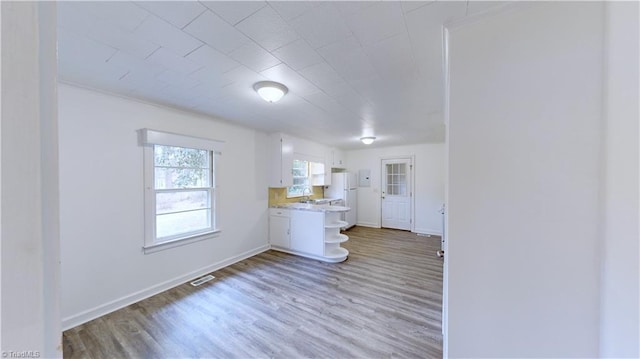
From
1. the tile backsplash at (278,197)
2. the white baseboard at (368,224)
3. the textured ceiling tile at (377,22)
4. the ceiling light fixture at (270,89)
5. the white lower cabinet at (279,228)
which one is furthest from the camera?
the white baseboard at (368,224)

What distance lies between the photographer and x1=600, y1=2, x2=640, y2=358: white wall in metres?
0.94

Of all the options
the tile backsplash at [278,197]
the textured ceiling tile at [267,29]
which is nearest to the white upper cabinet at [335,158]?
the tile backsplash at [278,197]

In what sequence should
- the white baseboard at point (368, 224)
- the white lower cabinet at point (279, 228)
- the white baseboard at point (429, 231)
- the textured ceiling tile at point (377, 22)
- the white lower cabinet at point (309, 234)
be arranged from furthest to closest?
the white baseboard at point (368, 224) < the white baseboard at point (429, 231) < the white lower cabinet at point (279, 228) < the white lower cabinet at point (309, 234) < the textured ceiling tile at point (377, 22)

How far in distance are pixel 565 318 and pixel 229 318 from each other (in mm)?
2463

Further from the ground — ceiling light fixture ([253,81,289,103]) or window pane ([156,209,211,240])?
ceiling light fixture ([253,81,289,103])

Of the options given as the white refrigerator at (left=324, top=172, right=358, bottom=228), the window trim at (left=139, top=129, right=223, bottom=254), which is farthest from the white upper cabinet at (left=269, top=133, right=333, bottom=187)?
the window trim at (left=139, top=129, right=223, bottom=254)

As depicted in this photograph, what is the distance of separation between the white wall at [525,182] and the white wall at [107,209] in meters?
3.06

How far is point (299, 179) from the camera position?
5.25 meters

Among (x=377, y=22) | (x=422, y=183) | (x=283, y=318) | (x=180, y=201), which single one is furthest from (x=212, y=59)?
(x=422, y=183)

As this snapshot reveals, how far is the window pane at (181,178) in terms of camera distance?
290 centimetres

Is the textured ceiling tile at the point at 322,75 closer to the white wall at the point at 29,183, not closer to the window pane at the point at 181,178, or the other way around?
the white wall at the point at 29,183

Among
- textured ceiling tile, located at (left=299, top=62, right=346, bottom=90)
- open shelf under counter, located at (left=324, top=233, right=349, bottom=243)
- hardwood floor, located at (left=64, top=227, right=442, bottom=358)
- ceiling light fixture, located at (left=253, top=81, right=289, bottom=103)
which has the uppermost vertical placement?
textured ceiling tile, located at (left=299, top=62, right=346, bottom=90)

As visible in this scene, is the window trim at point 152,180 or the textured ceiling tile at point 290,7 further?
the window trim at point 152,180

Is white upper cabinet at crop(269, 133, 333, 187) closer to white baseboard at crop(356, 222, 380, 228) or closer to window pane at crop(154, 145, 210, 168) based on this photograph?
window pane at crop(154, 145, 210, 168)
